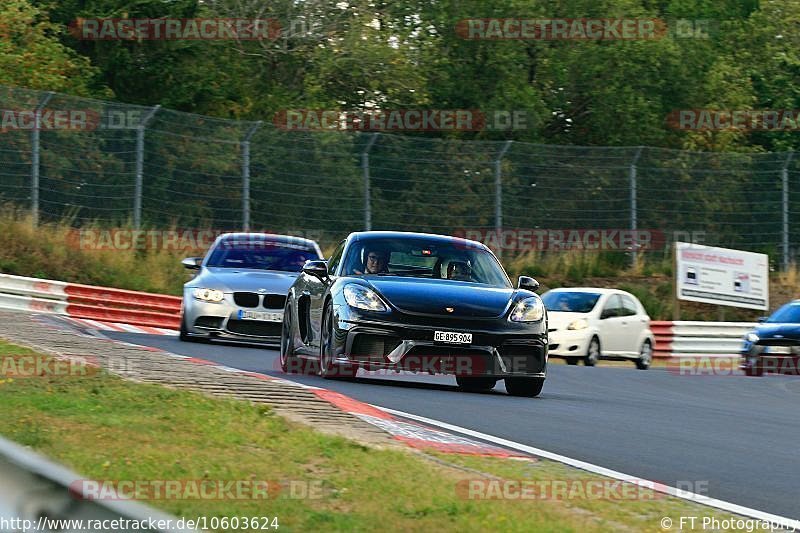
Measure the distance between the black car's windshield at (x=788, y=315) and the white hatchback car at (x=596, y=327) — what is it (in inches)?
109

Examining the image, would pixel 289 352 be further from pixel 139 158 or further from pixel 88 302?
pixel 139 158

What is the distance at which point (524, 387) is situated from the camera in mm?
14102

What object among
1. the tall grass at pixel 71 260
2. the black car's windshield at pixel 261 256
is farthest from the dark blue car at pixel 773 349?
the tall grass at pixel 71 260

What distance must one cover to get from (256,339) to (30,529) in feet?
48.6

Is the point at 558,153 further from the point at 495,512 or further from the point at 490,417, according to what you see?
the point at 495,512

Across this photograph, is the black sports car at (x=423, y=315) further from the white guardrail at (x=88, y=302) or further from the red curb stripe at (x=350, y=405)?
the white guardrail at (x=88, y=302)

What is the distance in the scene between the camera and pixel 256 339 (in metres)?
19.3

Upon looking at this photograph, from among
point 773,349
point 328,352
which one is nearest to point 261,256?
point 328,352

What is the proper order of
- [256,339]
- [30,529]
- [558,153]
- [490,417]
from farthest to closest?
1. [558,153]
2. [256,339]
3. [490,417]
4. [30,529]

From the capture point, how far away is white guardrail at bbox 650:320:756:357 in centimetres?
3053

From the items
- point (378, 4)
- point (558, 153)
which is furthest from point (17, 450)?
point (378, 4)

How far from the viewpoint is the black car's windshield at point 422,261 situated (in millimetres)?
14227

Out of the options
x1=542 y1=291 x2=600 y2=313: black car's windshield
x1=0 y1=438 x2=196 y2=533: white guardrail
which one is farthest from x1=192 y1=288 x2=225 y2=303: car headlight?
x1=0 y1=438 x2=196 y2=533: white guardrail

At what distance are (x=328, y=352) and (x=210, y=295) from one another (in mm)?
5843
